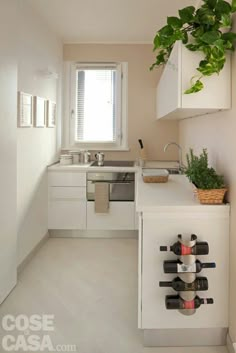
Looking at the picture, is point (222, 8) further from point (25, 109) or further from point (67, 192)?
point (67, 192)

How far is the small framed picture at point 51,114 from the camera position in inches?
177

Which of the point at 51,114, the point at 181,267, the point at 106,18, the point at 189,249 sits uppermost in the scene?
the point at 106,18

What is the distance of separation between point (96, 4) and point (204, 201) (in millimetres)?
2338

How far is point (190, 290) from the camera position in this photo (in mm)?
2186

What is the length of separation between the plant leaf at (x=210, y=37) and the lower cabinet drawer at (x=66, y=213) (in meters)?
2.93

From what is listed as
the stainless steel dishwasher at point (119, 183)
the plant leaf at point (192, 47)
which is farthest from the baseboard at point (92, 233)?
the plant leaf at point (192, 47)

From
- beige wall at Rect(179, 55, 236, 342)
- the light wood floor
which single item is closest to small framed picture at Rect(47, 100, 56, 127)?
the light wood floor

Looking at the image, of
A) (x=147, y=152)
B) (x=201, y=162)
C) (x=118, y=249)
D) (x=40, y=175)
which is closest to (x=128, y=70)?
(x=147, y=152)

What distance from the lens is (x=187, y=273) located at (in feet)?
7.14

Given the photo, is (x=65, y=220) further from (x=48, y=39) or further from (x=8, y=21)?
(x=8, y=21)

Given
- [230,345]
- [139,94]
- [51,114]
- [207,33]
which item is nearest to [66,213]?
[51,114]

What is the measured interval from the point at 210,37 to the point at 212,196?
2.93ft

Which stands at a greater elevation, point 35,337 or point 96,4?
point 96,4

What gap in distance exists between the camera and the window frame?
5.23 m
